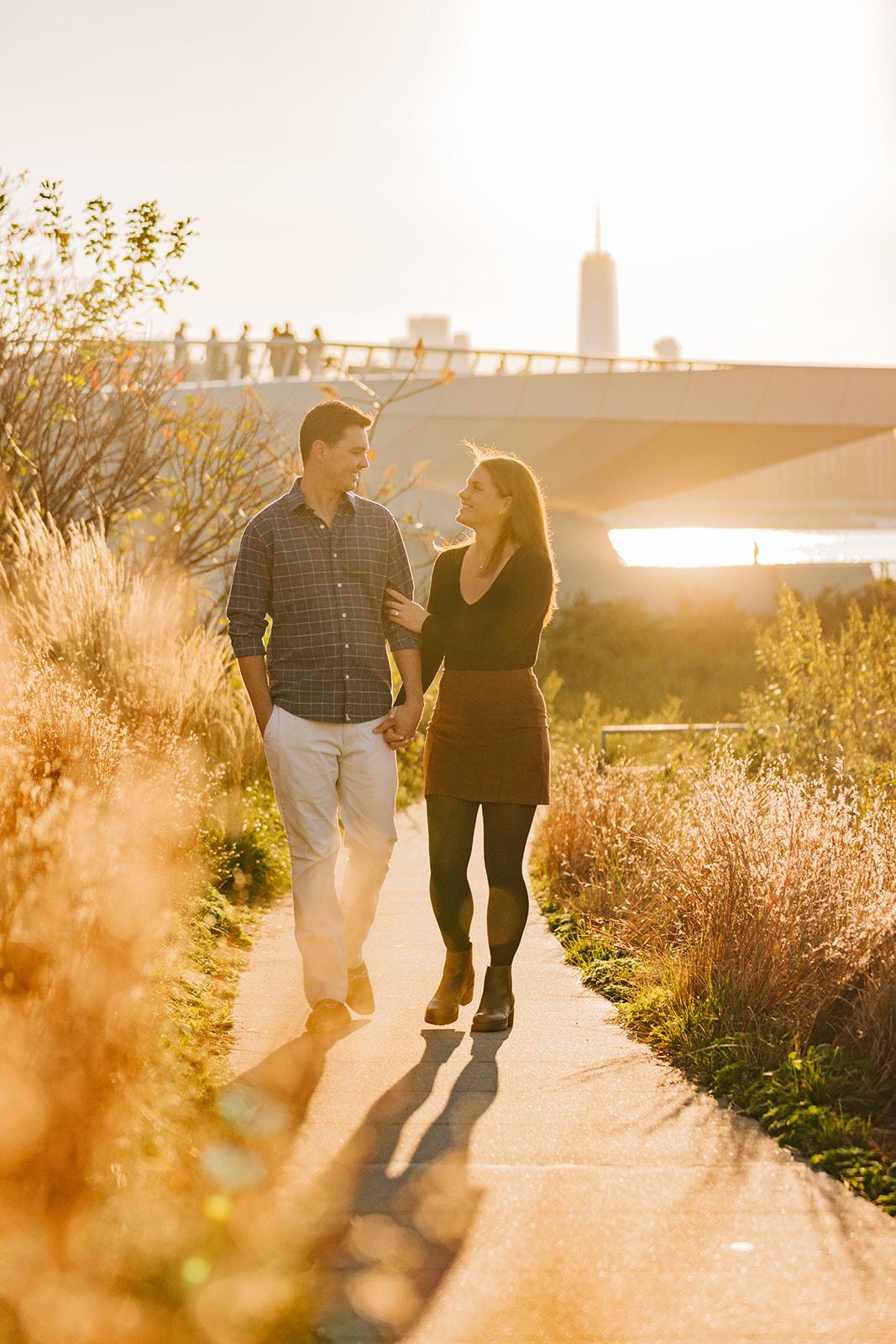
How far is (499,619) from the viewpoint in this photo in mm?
5246

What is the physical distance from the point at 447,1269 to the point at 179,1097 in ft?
3.80

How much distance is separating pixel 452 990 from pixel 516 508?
167 centimetres

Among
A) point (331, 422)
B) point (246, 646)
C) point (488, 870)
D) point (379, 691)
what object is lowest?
point (488, 870)

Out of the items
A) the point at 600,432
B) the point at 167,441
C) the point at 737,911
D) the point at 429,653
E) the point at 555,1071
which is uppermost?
the point at 600,432

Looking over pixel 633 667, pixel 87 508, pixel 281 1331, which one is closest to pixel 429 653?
pixel 281 1331

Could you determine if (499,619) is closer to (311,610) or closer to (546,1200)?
(311,610)

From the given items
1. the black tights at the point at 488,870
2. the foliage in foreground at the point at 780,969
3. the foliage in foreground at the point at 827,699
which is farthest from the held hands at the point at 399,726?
the foliage in foreground at the point at 827,699

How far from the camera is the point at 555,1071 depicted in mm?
4711

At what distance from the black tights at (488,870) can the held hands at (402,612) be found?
0.60 metres

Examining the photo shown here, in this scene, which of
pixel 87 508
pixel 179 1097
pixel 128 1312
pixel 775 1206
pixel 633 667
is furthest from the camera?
pixel 633 667

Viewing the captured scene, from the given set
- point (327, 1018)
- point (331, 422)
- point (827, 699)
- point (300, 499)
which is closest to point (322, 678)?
point (300, 499)

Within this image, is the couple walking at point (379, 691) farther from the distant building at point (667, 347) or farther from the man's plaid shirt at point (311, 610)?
the distant building at point (667, 347)

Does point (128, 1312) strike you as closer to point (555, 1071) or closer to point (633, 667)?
point (555, 1071)

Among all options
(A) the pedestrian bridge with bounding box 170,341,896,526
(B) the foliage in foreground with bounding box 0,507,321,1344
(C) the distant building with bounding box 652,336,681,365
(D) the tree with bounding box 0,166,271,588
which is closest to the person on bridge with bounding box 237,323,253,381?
(A) the pedestrian bridge with bounding box 170,341,896,526
